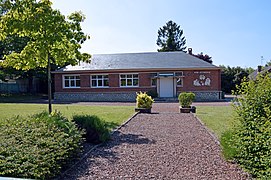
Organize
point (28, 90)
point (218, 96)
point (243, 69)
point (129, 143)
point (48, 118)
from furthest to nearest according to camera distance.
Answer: point (243, 69), point (28, 90), point (218, 96), point (129, 143), point (48, 118)

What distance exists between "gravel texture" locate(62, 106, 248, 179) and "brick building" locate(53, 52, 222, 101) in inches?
858

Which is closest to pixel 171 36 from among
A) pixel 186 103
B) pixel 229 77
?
pixel 229 77

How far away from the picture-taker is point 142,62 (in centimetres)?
3322

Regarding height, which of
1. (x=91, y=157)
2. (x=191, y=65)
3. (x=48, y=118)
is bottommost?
(x=91, y=157)

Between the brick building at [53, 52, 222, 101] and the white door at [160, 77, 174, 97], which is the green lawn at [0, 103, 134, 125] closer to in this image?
the brick building at [53, 52, 222, 101]

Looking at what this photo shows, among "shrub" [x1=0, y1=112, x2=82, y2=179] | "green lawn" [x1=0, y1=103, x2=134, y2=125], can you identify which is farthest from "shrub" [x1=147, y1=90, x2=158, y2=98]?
"shrub" [x1=0, y1=112, x2=82, y2=179]

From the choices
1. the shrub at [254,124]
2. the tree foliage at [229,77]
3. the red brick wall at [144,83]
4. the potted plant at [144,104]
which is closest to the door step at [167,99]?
the red brick wall at [144,83]

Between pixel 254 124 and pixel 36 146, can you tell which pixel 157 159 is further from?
pixel 36 146

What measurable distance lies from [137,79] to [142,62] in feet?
7.74

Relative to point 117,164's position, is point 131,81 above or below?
above

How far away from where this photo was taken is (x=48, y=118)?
7648 millimetres

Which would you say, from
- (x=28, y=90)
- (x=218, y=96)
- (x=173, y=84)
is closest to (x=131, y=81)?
(x=173, y=84)

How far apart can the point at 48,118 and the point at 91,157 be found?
67.0 inches

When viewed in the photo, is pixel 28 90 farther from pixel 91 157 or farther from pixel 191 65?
pixel 91 157
